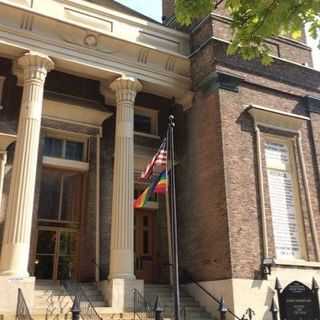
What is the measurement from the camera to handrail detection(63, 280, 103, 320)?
39.2 ft

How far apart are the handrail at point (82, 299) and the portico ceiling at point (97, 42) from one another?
7.23 m

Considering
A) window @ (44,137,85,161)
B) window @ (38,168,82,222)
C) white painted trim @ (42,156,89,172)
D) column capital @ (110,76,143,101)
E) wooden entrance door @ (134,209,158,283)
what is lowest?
wooden entrance door @ (134,209,158,283)

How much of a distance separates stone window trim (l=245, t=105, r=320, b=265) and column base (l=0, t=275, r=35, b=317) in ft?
23.6

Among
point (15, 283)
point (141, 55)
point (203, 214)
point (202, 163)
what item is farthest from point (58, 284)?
point (141, 55)

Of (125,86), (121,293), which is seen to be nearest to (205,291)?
(121,293)

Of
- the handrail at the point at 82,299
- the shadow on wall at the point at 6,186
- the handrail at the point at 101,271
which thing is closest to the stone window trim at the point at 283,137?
the handrail at the point at 101,271

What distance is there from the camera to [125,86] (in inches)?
626

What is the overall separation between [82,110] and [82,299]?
23.6ft

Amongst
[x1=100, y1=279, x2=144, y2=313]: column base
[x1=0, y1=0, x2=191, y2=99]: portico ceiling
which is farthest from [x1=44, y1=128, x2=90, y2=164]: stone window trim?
[x1=100, y1=279, x2=144, y2=313]: column base

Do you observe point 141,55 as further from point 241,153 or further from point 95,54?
point 241,153

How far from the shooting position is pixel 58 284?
14.7 metres

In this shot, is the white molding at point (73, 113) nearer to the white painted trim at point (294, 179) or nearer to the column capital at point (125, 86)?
the column capital at point (125, 86)

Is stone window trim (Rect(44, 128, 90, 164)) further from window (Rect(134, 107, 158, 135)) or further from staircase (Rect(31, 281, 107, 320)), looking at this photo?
staircase (Rect(31, 281, 107, 320))

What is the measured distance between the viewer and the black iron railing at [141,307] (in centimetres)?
1248
